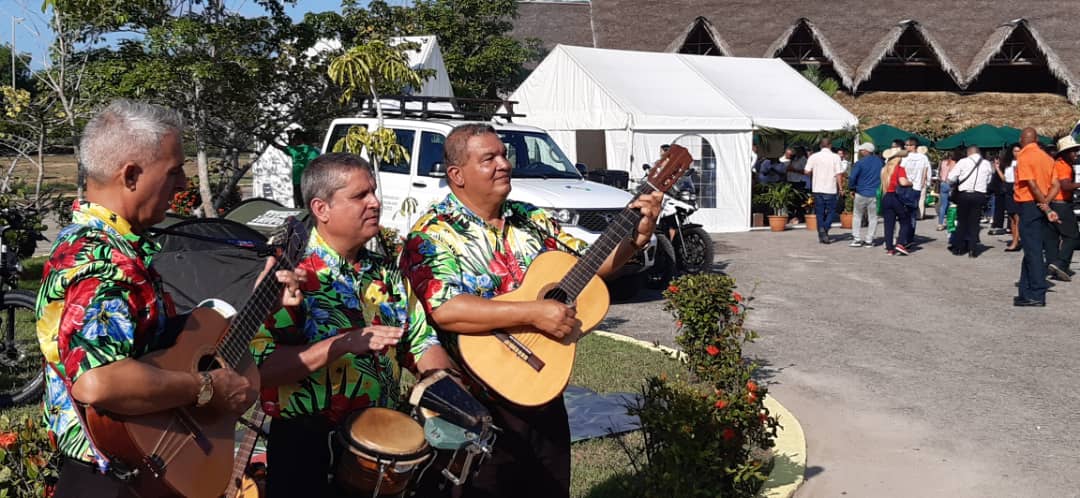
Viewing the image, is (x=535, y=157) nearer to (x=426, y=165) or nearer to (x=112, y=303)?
(x=426, y=165)

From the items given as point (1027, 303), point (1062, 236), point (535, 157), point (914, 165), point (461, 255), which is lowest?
point (1027, 303)

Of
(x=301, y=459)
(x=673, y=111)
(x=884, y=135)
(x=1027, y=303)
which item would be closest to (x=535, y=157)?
(x=1027, y=303)

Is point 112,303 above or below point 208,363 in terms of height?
above

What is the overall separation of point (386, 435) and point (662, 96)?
17542 millimetres

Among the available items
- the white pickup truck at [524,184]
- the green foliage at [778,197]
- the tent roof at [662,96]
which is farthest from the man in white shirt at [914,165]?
the white pickup truck at [524,184]

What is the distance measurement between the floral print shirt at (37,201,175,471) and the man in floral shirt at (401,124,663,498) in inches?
43.7

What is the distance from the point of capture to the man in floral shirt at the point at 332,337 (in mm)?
2924

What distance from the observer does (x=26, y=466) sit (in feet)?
11.2

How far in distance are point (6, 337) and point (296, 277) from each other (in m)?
5.27

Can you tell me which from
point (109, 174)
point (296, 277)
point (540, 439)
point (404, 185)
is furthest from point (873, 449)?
point (404, 185)

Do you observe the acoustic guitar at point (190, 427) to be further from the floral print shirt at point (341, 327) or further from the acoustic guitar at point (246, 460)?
the acoustic guitar at point (246, 460)

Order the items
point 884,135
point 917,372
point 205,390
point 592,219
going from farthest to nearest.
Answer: point 884,135 → point 592,219 → point 917,372 → point 205,390

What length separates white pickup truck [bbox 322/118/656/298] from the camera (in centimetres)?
1097

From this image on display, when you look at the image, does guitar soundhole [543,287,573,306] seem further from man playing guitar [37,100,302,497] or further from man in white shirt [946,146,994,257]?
man in white shirt [946,146,994,257]
